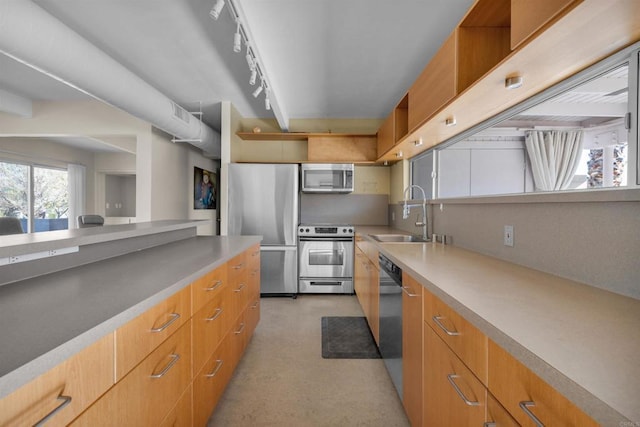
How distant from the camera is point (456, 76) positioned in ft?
4.86

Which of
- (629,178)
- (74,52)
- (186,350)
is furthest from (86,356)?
(74,52)

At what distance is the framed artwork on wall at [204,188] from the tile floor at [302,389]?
389 cm

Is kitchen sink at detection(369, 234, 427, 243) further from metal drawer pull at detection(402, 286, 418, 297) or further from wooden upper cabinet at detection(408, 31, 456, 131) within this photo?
metal drawer pull at detection(402, 286, 418, 297)

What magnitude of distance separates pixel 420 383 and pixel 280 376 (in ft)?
3.53

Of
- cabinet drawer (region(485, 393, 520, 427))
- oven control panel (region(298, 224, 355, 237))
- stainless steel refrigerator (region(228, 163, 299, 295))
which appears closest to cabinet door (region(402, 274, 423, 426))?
cabinet drawer (region(485, 393, 520, 427))

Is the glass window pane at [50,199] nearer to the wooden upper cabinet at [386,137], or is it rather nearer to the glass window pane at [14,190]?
the glass window pane at [14,190]

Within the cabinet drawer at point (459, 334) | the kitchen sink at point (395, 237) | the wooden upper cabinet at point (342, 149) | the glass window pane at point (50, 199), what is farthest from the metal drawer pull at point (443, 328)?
the glass window pane at point (50, 199)

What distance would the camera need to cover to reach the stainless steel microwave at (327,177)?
158 inches

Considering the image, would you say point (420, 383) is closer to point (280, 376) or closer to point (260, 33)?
point (280, 376)

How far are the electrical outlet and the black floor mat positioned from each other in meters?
1.36

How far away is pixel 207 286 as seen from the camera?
143 cm

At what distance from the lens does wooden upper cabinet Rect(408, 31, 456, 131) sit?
1.54 m

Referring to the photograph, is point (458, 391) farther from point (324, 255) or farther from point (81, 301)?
point (324, 255)

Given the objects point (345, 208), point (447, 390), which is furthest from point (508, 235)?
point (345, 208)
